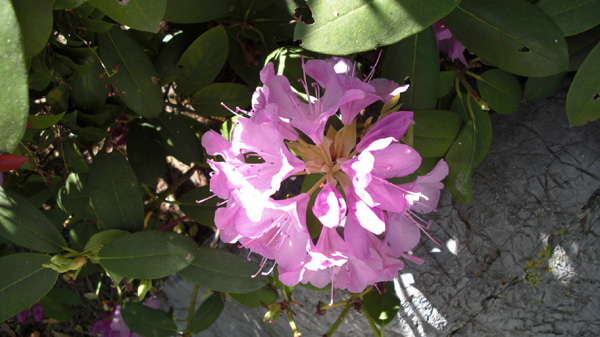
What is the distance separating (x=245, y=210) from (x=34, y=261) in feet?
1.80

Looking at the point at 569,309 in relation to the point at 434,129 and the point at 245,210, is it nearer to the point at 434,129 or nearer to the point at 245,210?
the point at 434,129

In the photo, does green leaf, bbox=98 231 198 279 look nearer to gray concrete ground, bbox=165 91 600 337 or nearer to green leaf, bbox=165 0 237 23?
green leaf, bbox=165 0 237 23

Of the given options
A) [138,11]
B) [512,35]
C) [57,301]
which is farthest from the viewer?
[57,301]

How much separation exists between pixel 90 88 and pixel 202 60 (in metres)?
0.27

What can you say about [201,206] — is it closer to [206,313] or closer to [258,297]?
[258,297]

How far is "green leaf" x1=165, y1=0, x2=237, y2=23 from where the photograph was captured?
1.03 metres

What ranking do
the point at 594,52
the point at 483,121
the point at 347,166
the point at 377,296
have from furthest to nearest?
the point at 377,296 → the point at 483,121 → the point at 594,52 → the point at 347,166

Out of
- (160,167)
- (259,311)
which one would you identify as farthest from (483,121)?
(259,311)

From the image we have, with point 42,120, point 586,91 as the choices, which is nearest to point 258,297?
point 42,120

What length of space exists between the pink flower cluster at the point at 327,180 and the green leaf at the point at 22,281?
0.45 meters

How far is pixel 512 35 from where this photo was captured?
2.98 feet

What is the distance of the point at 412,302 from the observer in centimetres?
134

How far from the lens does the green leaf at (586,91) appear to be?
3.08ft

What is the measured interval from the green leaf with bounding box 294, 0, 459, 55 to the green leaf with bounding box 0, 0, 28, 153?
0.41m
